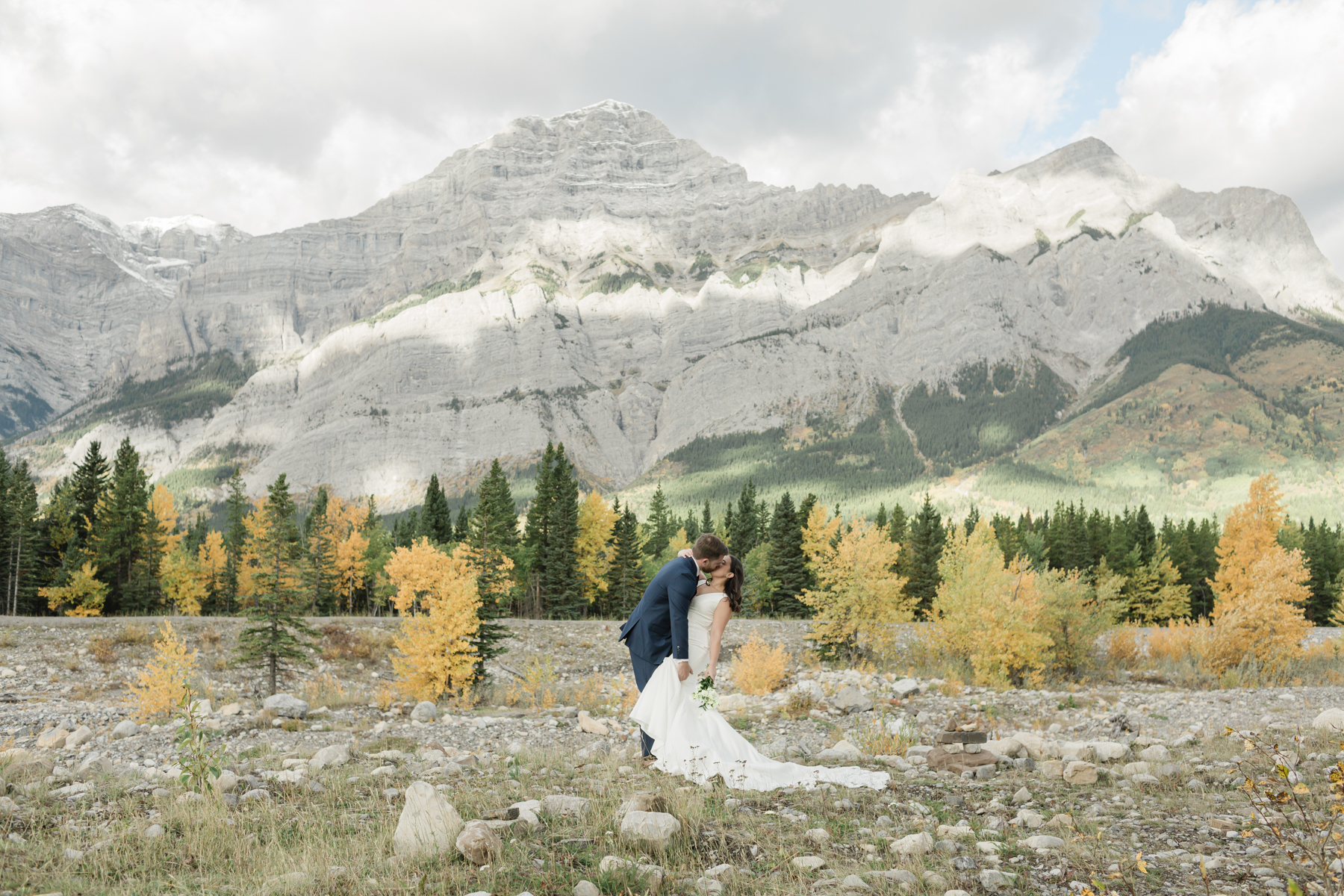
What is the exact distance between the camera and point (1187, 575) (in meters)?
56.8

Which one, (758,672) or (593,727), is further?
(758,672)

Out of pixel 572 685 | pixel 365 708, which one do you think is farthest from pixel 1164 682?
pixel 365 708

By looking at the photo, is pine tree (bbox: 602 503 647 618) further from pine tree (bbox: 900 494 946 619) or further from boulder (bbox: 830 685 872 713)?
boulder (bbox: 830 685 872 713)

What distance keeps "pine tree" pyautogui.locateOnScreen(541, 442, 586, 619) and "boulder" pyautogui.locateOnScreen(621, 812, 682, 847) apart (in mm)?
43340

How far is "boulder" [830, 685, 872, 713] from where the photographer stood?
15.5m

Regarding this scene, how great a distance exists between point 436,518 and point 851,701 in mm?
48310

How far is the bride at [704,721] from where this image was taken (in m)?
8.01

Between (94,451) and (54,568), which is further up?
(94,451)

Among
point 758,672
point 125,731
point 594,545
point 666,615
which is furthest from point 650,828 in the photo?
point 594,545

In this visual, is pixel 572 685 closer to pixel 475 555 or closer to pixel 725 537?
pixel 475 555

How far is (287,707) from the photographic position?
1470 centimetres

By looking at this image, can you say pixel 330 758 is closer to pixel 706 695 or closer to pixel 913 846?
pixel 706 695

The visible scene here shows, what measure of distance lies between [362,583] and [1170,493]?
171 m

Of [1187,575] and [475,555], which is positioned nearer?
[475,555]
